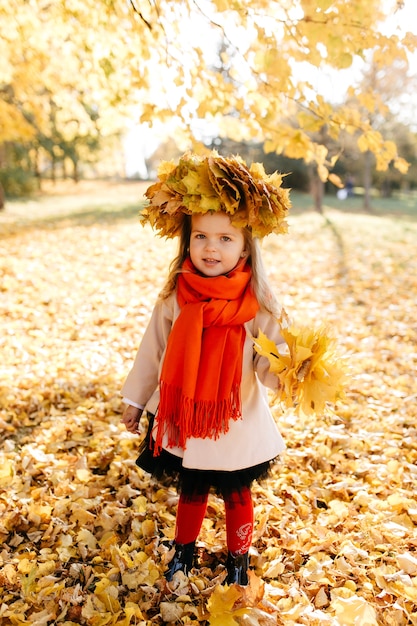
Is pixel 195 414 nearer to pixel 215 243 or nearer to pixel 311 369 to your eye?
pixel 311 369

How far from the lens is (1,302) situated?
5547 mm

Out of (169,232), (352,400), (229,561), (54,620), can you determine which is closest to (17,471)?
(54,620)

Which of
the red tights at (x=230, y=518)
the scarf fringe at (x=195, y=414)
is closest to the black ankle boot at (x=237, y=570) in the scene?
the red tights at (x=230, y=518)

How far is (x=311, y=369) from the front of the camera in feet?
5.64

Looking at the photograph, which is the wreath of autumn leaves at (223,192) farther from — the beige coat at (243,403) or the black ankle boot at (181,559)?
the black ankle boot at (181,559)

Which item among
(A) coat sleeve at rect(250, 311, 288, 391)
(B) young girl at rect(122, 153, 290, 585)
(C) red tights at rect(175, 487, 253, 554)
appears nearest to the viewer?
(B) young girl at rect(122, 153, 290, 585)

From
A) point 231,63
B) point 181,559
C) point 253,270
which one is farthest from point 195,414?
point 231,63

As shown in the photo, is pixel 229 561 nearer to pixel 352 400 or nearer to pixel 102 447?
pixel 102 447

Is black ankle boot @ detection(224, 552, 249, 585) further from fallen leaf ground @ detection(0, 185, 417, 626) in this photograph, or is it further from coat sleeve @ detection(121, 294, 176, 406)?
coat sleeve @ detection(121, 294, 176, 406)

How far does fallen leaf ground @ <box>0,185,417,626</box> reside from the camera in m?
2.06

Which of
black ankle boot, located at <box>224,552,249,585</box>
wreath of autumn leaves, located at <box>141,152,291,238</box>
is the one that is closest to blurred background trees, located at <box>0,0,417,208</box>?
wreath of autumn leaves, located at <box>141,152,291,238</box>

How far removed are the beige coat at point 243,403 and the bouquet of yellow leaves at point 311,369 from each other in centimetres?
19

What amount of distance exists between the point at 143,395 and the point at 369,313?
4377 millimetres

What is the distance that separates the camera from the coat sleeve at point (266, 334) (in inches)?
77.6
